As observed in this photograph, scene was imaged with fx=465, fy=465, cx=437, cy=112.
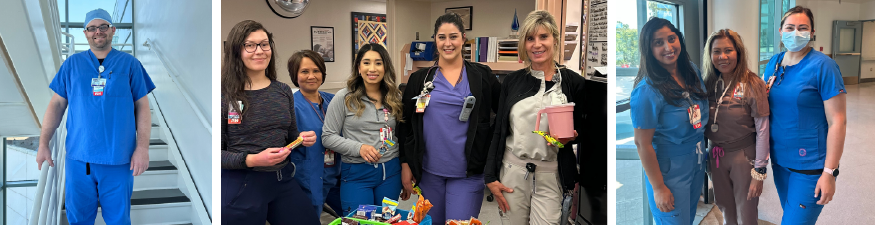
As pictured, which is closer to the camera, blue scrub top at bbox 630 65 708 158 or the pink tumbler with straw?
blue scrub top at bbox 630 65 708 158

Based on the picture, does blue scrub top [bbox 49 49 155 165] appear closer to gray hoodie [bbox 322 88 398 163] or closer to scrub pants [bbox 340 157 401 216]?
gray hoodie [bbox 322 88 398 163]

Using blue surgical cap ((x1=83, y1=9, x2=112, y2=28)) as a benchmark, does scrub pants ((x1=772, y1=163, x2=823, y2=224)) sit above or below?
below

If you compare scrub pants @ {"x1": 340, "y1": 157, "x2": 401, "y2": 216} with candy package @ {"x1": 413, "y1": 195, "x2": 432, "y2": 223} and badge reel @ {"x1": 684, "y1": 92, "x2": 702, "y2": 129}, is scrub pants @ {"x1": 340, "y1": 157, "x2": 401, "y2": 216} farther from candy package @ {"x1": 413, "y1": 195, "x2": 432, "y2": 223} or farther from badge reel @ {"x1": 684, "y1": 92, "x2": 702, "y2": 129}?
badge reel @ {"x1": 684, "y1": 92, "x2": 702, "y2": 129}

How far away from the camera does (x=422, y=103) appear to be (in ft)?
5.92

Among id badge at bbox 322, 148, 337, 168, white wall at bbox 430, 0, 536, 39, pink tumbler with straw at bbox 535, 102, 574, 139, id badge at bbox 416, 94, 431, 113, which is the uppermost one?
white wall at bbox 430, 0, 536, 39

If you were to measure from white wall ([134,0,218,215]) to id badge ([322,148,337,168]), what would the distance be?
0.57 metres

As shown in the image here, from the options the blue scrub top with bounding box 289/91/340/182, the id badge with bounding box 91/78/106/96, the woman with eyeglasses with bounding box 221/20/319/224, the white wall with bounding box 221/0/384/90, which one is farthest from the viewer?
the white wall with bounding box 221/0/384/90

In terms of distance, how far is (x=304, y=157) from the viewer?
208cm

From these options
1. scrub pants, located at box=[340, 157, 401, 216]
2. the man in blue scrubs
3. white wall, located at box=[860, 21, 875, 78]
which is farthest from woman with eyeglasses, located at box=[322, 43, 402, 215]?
white wall, located at box=[860, 21, 875, 78]

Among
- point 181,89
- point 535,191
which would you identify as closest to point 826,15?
point 535,191

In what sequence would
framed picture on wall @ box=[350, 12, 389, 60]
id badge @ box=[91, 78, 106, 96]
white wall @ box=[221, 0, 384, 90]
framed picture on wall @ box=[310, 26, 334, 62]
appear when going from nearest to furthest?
id badge @ box=[91, 78, 106, 96] < white wall @ box=[221, 0, 384, 90] < framed picture on wall @ box=[310, 26, 334, 62] < framed picture on wall @ box=[350, 12, 389, 60]

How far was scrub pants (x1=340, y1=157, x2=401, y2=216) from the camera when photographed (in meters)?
1.94

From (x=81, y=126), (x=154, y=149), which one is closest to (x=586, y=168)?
(x=154, y=149)

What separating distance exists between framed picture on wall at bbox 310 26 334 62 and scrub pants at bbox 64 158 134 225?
1.73m
